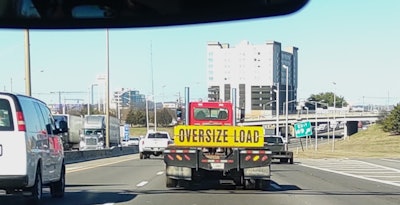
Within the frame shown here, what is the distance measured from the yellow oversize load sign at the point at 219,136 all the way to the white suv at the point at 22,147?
5370mm

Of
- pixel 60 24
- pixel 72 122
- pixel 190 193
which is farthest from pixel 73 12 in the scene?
pixel 72 122

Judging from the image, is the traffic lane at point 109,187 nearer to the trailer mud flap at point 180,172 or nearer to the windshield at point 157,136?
the trailer mud flap at point 180,172

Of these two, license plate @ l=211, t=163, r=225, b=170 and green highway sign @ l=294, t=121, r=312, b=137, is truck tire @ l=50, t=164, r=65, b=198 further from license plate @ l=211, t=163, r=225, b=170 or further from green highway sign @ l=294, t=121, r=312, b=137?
green highway sign @ l=294, t=121, r=312, b=137

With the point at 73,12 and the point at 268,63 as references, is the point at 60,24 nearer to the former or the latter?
the point at 73,12

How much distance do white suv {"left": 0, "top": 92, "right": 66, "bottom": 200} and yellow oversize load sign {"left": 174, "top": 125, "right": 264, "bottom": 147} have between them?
5.37 metres

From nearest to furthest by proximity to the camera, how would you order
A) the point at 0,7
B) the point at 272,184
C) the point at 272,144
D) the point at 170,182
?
the point at 0,7 < the point at 170,182 < the point at 272,184 < the point at 272,144

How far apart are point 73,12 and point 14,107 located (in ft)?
29.5

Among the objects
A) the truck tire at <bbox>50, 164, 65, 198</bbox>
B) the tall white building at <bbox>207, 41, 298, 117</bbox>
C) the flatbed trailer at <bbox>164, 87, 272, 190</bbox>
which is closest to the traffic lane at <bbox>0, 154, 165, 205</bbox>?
the truck tire at <bbox>50, 164, 65, 198</bbox>

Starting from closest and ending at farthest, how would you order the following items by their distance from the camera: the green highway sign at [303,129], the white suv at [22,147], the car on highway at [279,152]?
the white suv at [22,147] → the car on highway at [279,152] → the green highway sign at [303,129]

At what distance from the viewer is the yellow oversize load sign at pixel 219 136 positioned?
62.0 feet

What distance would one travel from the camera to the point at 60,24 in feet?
14.8

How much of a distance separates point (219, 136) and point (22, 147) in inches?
296

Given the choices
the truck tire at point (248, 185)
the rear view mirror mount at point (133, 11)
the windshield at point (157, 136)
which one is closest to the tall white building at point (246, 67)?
the windshield at point (157, 136)

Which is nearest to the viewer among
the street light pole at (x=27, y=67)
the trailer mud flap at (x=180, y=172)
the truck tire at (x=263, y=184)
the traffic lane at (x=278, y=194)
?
the traffic lane at (x=278, y=194)
